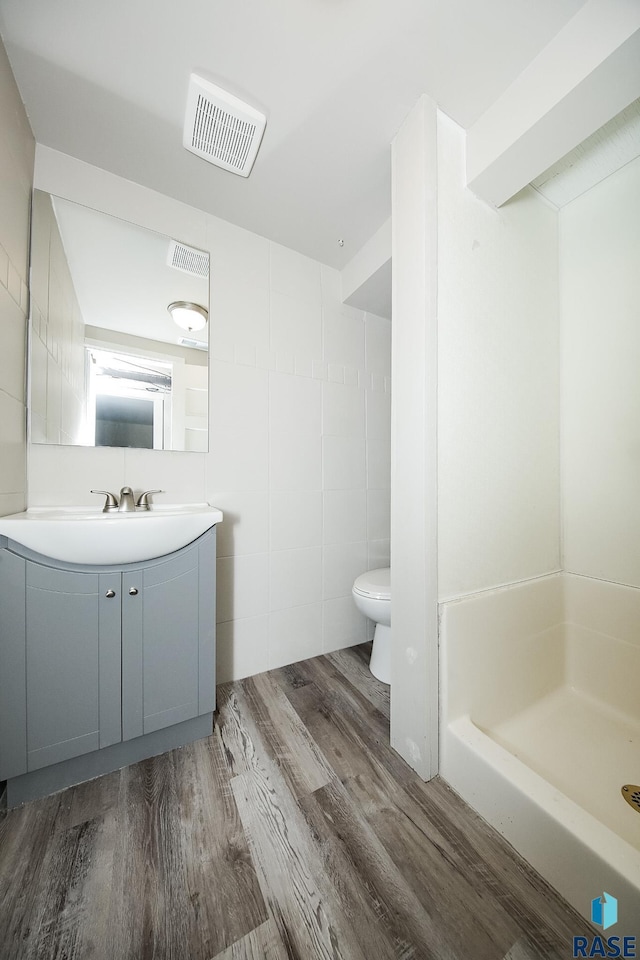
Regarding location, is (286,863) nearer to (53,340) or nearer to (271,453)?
(271,453)

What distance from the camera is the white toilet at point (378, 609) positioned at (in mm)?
1505

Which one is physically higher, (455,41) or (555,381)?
(455,41)

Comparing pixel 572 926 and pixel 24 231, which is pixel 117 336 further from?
pixel 572 926

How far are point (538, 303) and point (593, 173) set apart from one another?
530 millimetres

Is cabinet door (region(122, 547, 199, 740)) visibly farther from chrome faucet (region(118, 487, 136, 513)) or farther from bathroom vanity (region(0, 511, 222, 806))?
chrome faucet (region(118, 487, 136, 513))

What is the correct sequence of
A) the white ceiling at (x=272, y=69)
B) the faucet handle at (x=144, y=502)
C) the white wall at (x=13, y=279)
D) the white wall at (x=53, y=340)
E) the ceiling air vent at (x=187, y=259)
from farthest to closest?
1. the ceiling air vent at (x=187, y=259)
2. the faucet handle at (x=144, y=502)
3. the white wall at (x=53, y=340)
4. the white wall at (x=13, y=279)
5. the white ceiling at (x=272, y=69)

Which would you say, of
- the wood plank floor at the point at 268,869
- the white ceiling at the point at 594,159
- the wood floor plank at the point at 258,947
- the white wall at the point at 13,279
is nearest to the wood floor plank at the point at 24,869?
the wood plank floor at the point at 268,869

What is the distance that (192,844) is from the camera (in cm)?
87

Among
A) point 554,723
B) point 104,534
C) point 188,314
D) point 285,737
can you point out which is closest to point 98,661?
point 104,534

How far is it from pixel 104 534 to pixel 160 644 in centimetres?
44

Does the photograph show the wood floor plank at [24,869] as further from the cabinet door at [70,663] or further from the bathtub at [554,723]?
the bathtub at [554,723]

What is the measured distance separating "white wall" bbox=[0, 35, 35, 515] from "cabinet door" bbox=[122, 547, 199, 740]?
20.8 inches

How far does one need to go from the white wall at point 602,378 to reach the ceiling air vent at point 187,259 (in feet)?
5.50

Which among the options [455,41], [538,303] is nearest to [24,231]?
[455,41]
